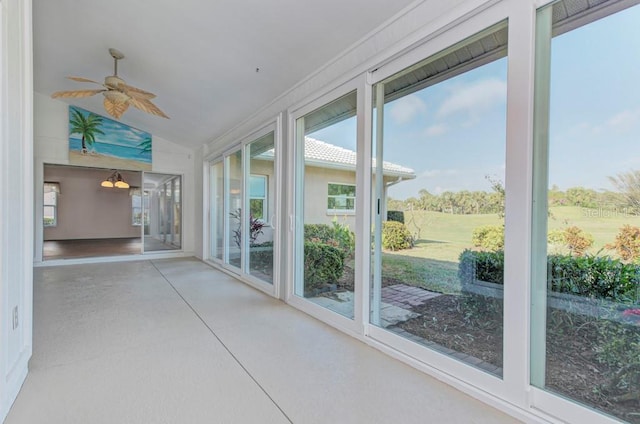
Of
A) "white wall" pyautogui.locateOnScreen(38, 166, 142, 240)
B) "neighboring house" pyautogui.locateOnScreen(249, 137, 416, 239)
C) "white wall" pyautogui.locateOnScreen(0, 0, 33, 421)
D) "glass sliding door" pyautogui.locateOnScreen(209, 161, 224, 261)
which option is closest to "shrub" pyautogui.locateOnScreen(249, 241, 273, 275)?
"neighboring house" pyautogui.locateOnScreen(249, 137, 416, 239)

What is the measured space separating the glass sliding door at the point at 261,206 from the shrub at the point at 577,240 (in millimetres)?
3113

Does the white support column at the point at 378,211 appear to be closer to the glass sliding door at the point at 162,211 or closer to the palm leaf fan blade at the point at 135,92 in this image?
the palm leaf fan blade at the point at 135,92

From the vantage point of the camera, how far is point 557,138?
5.35ft

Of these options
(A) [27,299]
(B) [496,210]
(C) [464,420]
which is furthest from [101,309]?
(B) [496,210]

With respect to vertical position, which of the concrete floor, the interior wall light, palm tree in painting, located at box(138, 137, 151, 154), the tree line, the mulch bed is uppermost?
palm tree in painting, located at box(138, 137, 151, 154)

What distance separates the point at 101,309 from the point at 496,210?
4.03 meters

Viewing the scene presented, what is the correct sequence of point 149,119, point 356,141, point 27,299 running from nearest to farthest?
point 27,299, point 356,141, point 149,119

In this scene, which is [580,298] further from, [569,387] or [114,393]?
[114,393]

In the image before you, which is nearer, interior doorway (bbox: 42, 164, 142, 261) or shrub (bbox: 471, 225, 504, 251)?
shrub (bbox: 471, 225, 504, 251)

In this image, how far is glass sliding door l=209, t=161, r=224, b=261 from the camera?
6.26 m

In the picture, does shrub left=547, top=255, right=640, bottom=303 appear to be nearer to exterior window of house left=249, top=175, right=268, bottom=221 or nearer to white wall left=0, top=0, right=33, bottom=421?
white wall left=0, top=0, right=33, bottom=421

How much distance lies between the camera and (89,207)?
11.6 meters

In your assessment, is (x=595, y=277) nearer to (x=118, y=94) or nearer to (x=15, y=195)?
(x=15, y=195)

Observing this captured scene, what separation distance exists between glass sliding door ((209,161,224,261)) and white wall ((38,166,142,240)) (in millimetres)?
6286
